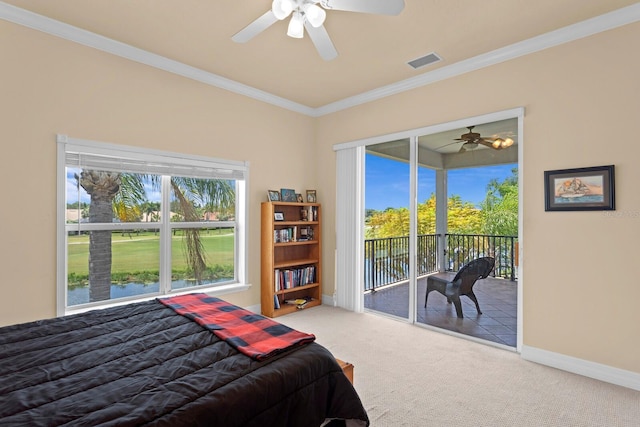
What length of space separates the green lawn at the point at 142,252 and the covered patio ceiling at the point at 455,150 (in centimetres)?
236

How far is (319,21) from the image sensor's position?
6.77 feet

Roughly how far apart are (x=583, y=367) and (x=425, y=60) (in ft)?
10.0

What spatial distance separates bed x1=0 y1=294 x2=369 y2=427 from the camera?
3.73ft

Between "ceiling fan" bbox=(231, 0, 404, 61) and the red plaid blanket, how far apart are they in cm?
192

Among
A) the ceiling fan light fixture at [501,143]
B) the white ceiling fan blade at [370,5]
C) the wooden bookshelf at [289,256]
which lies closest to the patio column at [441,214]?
the ceiling fan light fixture at [501,143]

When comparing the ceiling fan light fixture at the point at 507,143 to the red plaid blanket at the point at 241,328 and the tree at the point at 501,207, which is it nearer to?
the tree at the point at 501,207

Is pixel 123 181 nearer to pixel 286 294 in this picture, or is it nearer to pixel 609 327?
pixel 286 294

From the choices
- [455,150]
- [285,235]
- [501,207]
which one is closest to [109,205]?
[285,235]

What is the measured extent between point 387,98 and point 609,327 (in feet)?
10.1

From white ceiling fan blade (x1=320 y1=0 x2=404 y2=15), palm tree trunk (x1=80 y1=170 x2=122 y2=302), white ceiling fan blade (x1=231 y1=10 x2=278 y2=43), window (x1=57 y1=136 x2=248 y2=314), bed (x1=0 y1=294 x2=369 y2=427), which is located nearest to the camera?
bed (x1=0 y1=294 x2=369 y2=427)

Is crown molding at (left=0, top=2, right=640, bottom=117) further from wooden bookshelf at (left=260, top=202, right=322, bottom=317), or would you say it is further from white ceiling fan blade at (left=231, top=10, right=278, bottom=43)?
wooden bookshelf at (left=260, top=202, right=322, bottom=317)

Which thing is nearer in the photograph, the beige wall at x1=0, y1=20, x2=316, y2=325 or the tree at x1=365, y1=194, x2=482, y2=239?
the beige wall at x1=0, y1=20, x2=316, y2=325

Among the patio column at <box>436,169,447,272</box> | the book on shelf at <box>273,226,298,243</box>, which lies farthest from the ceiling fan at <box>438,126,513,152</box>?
the book on shelf at <box>273,226,298,243</box>

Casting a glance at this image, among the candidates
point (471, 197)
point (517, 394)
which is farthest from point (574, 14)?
point (517, 394)
